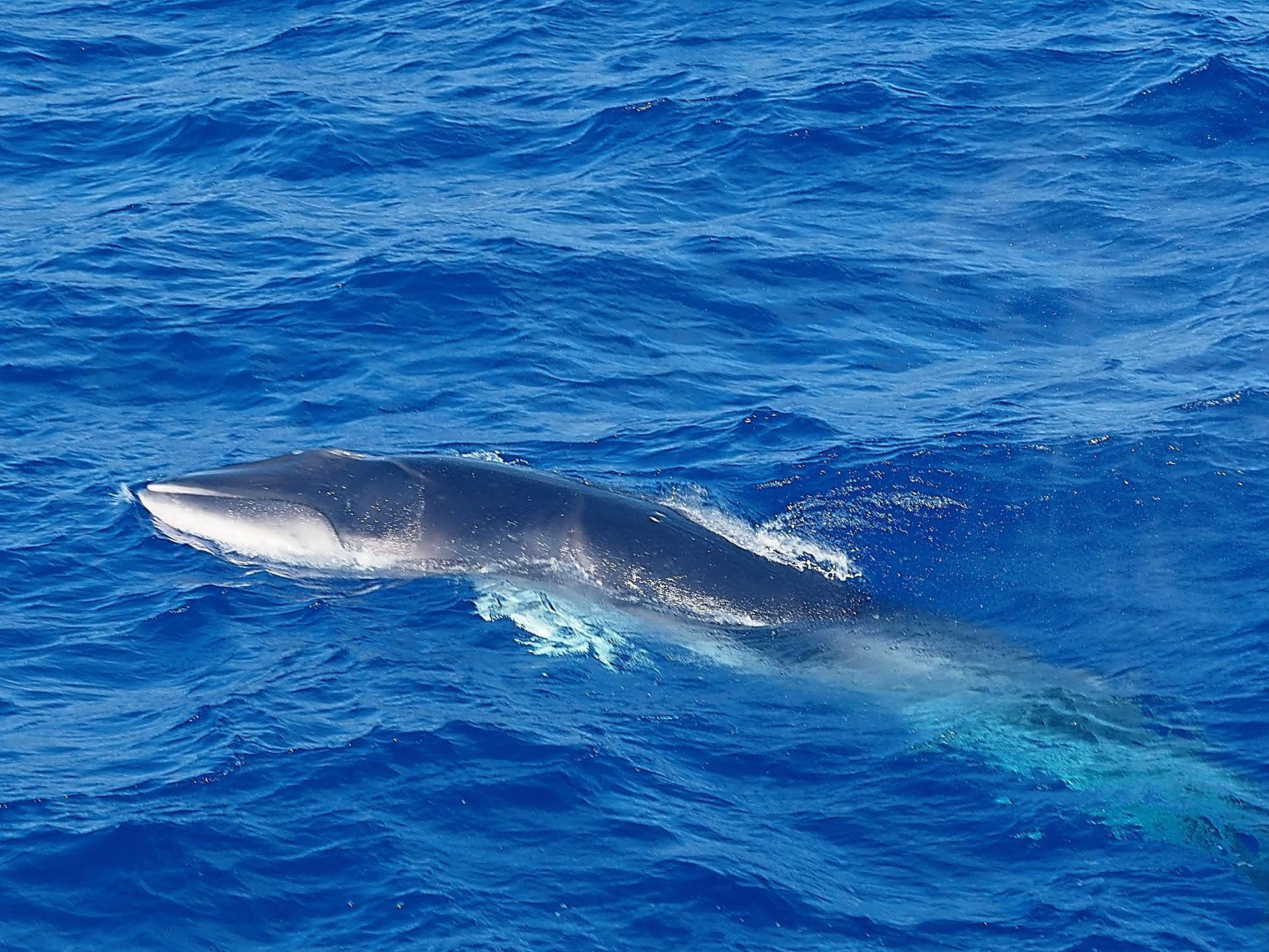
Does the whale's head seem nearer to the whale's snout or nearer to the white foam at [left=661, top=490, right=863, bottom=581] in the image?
the whale's snout

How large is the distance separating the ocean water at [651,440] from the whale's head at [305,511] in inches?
21.9

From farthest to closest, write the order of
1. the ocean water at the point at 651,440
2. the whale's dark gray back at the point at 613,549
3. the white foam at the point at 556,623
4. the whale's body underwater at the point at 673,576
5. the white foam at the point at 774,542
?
the white foam at the point at 774,542
the whale's dark gray back at the point at 613,549
the white foam at the point at 556,623
the whale's body underwater at the point at 673,576
the ocean water at the point at 651,440

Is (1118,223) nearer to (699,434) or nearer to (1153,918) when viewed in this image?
(699,434)

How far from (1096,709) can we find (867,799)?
3.60 meters

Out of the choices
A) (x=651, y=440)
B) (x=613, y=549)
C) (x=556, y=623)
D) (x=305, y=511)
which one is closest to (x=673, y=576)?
(x=613, y=549)

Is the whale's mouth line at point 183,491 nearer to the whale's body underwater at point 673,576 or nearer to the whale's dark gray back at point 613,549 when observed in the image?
the whale's body underwater at point 673,576

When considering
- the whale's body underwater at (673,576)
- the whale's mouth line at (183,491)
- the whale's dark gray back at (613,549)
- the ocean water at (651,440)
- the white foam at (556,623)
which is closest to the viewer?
the ocean water at (651,440)

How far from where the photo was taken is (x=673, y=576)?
22141 millimetres

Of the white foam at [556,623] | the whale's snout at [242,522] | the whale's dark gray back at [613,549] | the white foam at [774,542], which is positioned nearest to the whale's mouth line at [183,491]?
the whale's snout at [242,522]

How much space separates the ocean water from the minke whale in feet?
1.82

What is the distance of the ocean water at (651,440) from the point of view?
1698 centimetres

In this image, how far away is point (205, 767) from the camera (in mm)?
18422

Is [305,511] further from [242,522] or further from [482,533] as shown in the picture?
[482,533]

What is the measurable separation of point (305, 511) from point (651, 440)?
6.42 m
